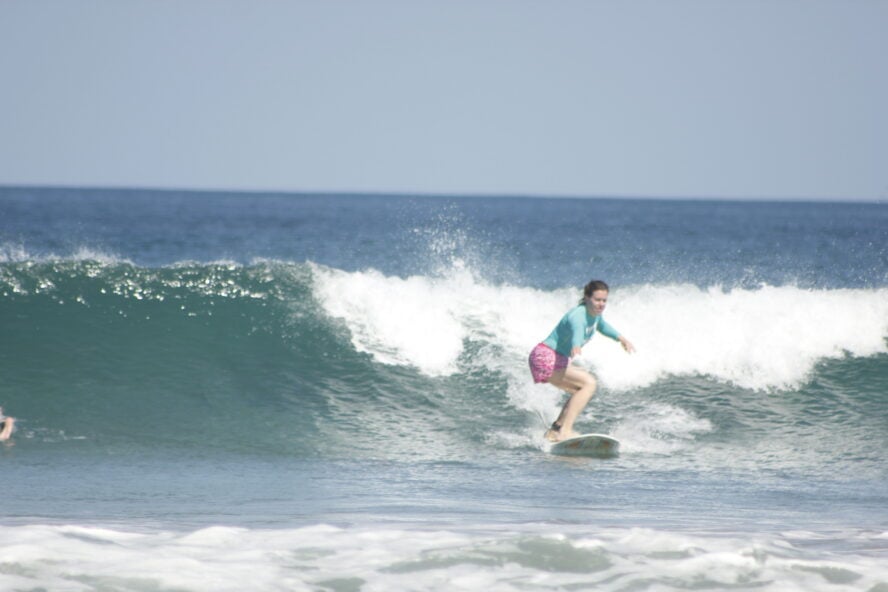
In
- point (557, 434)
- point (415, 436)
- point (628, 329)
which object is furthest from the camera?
point (628, 329)

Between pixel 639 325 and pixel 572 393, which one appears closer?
pixel 572 393

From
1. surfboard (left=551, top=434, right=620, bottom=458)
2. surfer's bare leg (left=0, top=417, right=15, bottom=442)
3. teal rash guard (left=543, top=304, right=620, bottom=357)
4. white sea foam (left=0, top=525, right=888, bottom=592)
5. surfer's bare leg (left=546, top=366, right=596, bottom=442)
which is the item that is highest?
teal rash guard (left=543, top=304, right=620, bottom=357)

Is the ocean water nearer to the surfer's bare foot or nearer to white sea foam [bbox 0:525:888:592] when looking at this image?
white sea foam [bbox 0:525:888:592]

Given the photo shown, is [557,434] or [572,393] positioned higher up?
[572,393]

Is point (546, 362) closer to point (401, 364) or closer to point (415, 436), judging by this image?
point (415, 436)

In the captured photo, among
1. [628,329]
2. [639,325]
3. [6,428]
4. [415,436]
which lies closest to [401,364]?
[415,436]

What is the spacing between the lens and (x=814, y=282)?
93.8ft

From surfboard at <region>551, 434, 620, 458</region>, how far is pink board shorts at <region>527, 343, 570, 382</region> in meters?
0.68

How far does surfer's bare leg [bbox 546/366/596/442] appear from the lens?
407 inches

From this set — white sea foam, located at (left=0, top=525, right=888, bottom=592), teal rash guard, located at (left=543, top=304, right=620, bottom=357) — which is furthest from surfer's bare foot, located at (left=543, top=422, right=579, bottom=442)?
white sea foam, located at (left=0, top=525, right=888, bottom=592)

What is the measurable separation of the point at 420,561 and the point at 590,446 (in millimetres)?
4246

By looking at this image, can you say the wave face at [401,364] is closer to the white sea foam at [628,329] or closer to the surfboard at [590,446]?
the white sea foam at [628,329]

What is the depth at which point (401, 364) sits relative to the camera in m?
13.2

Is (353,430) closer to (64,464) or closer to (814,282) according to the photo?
(64,464)
